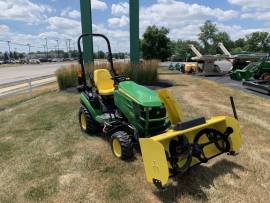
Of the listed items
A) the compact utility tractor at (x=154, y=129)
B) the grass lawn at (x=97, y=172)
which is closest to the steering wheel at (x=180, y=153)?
the compact utility tractor at (x=154, y=129)

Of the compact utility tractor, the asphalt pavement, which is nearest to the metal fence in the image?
the asphalt pavement

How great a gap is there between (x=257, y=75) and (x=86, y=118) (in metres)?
13.3

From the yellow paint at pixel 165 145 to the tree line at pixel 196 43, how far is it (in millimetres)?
26978

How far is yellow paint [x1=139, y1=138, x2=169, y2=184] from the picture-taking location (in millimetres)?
3653

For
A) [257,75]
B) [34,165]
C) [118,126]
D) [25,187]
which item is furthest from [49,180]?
[257,75]

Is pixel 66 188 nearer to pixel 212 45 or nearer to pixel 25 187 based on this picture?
pixel 25 187

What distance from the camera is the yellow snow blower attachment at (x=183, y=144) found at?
3.75m

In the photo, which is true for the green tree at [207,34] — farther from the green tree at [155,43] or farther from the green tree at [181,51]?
the green tree at [155,43]

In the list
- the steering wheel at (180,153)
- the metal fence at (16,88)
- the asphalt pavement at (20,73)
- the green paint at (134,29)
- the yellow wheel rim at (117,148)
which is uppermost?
the green paint at (134,29)

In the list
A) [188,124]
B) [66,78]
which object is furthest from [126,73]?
[188,124]

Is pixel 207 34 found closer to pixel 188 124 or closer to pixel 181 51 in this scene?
pixel 181 51

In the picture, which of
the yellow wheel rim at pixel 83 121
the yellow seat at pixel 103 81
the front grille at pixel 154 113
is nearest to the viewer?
the front grille at pixel 154 113

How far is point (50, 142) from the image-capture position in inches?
239

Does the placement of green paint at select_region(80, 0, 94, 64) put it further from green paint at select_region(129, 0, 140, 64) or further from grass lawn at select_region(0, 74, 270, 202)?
grass lawn at select_region(0, 74, 270, 202)
